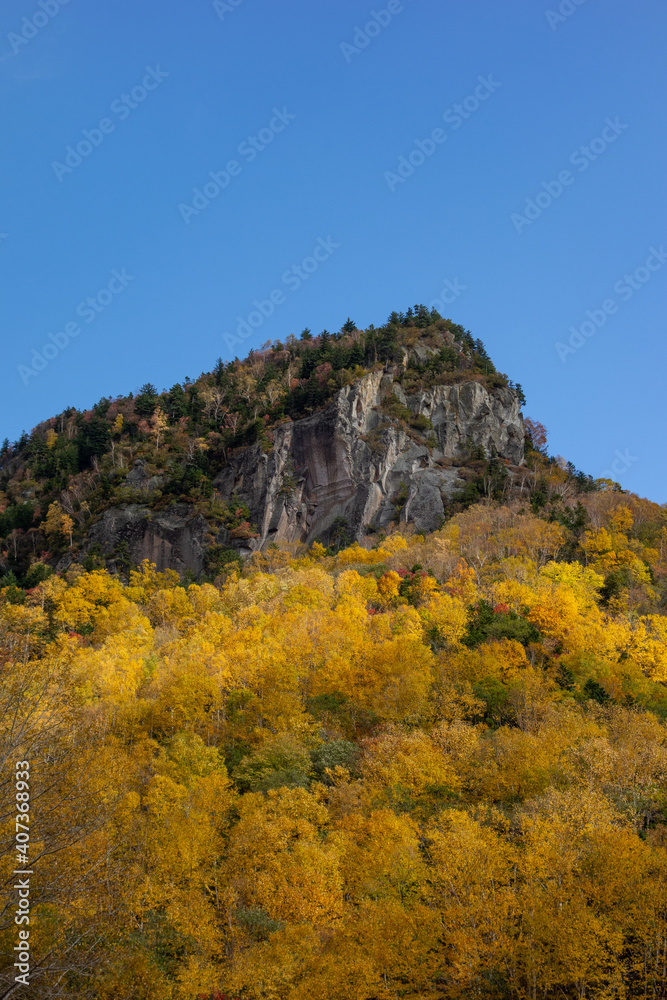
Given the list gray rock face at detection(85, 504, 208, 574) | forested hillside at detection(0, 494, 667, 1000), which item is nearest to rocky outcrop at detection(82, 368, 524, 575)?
gray rock face at detection(85, 504, 208, 574)

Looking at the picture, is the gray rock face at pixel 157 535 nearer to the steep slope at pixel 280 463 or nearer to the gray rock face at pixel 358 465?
the steep slope at pixel 280 463

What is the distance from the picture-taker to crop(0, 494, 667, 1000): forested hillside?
23031 millimetres

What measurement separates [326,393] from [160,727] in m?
57.2

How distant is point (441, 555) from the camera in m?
64.4

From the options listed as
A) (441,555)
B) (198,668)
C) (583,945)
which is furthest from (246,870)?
(441,555)

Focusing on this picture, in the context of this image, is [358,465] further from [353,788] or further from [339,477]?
[353,788]

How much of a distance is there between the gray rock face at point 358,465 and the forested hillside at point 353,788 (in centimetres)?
2135

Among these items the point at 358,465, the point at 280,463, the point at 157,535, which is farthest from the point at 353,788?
the point at 280,463

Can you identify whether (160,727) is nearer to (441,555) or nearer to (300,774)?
(300,774)

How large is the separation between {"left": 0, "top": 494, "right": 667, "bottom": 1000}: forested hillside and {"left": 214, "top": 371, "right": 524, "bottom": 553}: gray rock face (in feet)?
70.0

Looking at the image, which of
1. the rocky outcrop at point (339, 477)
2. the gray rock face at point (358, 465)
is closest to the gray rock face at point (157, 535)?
the rocky outcrop at point (339, 477)

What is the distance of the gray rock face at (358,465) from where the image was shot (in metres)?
83.1

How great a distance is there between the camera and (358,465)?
283 feet

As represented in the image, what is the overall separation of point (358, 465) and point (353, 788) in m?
55.8
